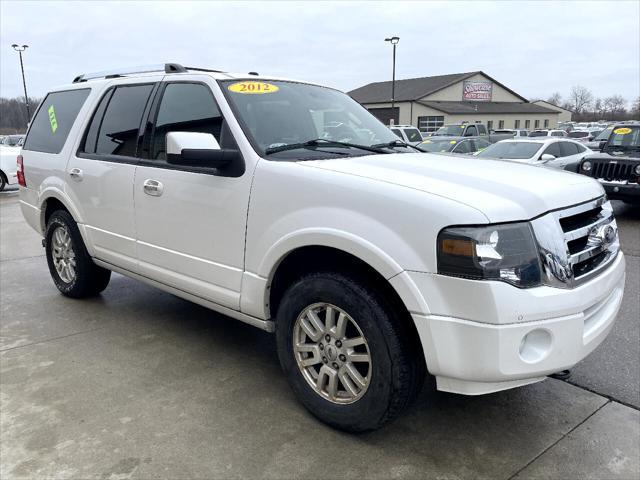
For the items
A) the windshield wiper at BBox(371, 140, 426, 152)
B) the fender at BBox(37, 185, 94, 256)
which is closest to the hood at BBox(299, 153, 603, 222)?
the windshield wiper at BBox(371, 140, 426, 152)

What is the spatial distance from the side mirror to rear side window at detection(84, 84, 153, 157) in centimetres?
105

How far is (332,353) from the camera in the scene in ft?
8.95

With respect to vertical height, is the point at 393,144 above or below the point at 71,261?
above

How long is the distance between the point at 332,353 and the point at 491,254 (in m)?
1.00

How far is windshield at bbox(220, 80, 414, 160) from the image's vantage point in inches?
123

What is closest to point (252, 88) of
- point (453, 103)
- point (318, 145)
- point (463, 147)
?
point (318, 145)

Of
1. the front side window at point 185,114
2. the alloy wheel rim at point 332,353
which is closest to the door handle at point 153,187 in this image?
the front side window at point 185,114

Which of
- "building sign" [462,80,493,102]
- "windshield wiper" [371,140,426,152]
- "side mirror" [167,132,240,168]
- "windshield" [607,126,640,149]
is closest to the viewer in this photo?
"side mirror" [167,132,240,168]

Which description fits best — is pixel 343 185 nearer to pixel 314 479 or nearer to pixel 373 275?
pixel 373 275

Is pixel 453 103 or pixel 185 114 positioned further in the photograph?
pixel 453 103

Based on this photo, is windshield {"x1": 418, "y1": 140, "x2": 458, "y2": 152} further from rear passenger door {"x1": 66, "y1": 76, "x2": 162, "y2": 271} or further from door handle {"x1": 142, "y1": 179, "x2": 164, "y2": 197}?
door handle {"x1": 142, "y1": 179, "x2": 164, "y2": 197}

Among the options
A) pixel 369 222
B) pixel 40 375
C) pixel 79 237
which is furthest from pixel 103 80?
pixel 369 222

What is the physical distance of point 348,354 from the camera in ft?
8.69

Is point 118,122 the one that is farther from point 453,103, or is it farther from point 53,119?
point 453,103
